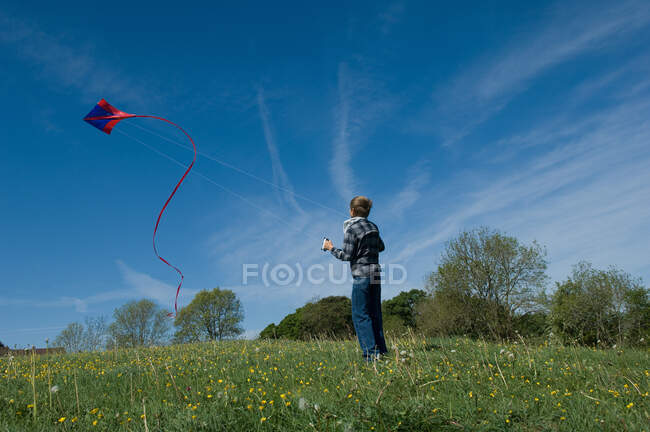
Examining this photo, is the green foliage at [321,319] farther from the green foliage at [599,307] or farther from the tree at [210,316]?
the green foliage at [599,307]

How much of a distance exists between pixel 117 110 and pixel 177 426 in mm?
9340

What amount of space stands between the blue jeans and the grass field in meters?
0.32

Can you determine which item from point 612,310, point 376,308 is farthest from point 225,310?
point 376,308

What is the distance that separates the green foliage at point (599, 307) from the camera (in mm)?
31078

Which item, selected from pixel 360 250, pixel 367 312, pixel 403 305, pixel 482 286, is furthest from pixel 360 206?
pixel 403 305

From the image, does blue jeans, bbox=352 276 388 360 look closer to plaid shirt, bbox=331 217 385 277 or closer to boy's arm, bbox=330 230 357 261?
plaid shirt, bbox=331 217 385 277

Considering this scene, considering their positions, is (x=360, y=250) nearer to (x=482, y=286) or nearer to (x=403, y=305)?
(x=482, y=286)

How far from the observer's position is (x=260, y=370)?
6281 mm

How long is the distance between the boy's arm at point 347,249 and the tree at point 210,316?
131 feet

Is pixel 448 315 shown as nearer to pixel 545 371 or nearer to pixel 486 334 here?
pixel 486 334

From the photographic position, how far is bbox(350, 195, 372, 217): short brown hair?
7.40m

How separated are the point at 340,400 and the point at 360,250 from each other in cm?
346

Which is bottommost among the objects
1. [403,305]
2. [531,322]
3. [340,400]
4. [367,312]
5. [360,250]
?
[531,322]

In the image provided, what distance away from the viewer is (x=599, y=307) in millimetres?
32969
